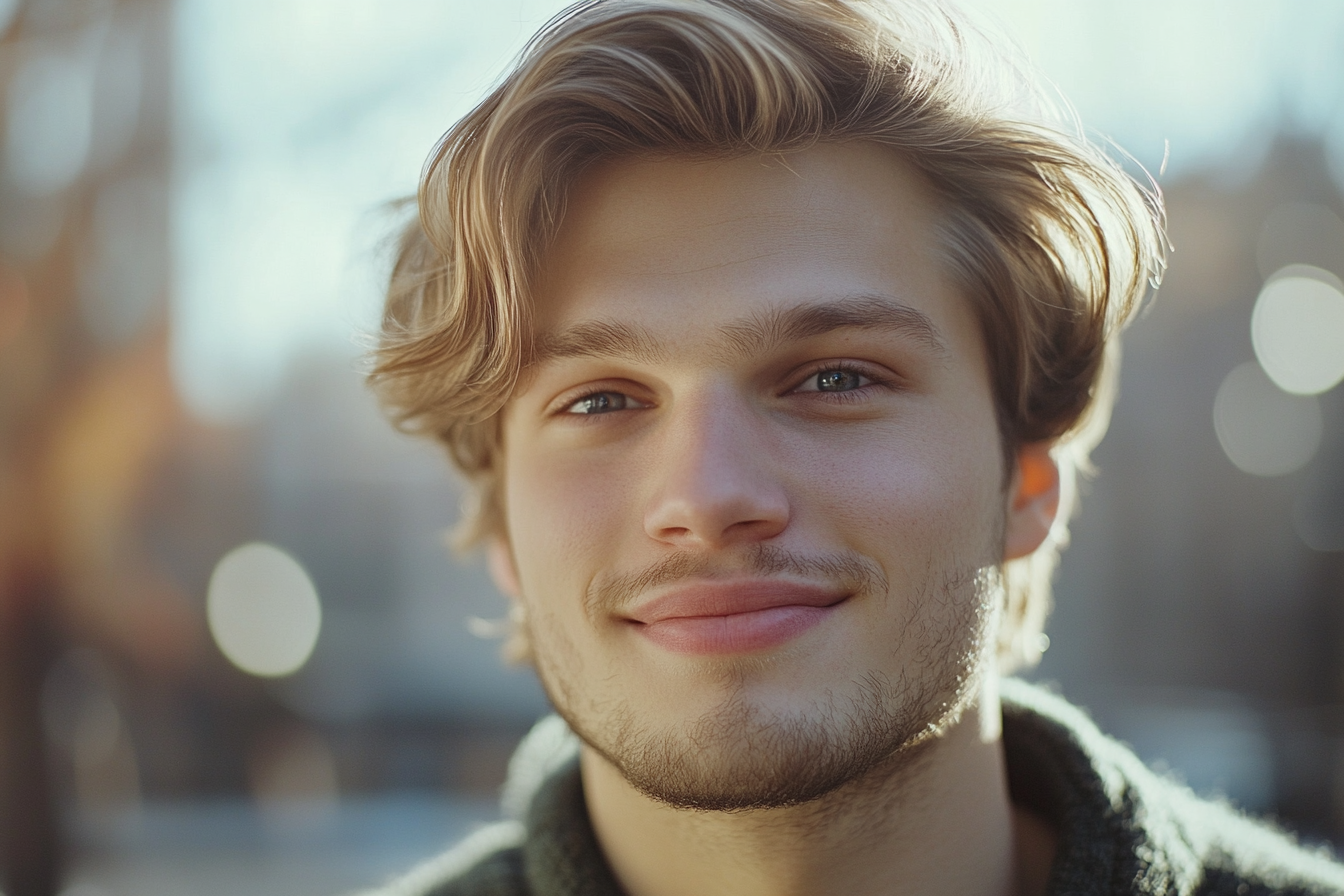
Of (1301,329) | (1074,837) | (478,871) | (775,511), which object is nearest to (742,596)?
(775,511)

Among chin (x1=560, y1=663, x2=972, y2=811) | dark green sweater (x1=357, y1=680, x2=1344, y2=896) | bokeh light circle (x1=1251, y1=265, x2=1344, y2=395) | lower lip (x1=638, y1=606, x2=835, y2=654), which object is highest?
lower lip (x1=638, y1=606, x2=835, y2=654)

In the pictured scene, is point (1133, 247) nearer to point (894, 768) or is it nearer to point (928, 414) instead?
point (928, 414)

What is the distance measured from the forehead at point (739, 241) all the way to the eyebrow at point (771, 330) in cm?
1

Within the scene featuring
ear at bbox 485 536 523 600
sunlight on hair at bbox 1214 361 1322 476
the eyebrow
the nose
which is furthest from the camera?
sunlight on hair at bbox 1214 361 1322 476

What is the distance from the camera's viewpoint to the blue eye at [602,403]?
81.6 inches

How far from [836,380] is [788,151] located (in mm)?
440

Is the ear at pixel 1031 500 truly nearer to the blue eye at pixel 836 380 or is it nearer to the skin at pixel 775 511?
the skin at pixel 775 511

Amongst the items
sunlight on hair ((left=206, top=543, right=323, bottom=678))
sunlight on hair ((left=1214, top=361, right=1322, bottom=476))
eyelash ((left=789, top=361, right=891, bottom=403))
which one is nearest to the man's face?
eyelash ((left=789, top=361, right=891, bottom=403))

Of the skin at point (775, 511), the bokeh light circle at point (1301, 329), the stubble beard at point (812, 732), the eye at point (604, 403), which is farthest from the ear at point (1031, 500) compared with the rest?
the bokeh light circle at point (1301, 329)

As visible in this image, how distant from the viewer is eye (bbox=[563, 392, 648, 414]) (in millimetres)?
2066

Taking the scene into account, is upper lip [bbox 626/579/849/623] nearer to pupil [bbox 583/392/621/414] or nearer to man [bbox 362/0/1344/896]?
man [bbox 362/0/1344/896]

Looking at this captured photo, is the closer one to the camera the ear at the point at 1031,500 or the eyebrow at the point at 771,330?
the eyebrow at the point at 771,330

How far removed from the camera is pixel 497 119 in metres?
2.09

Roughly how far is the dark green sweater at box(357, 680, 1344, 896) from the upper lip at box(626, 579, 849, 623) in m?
0.68
